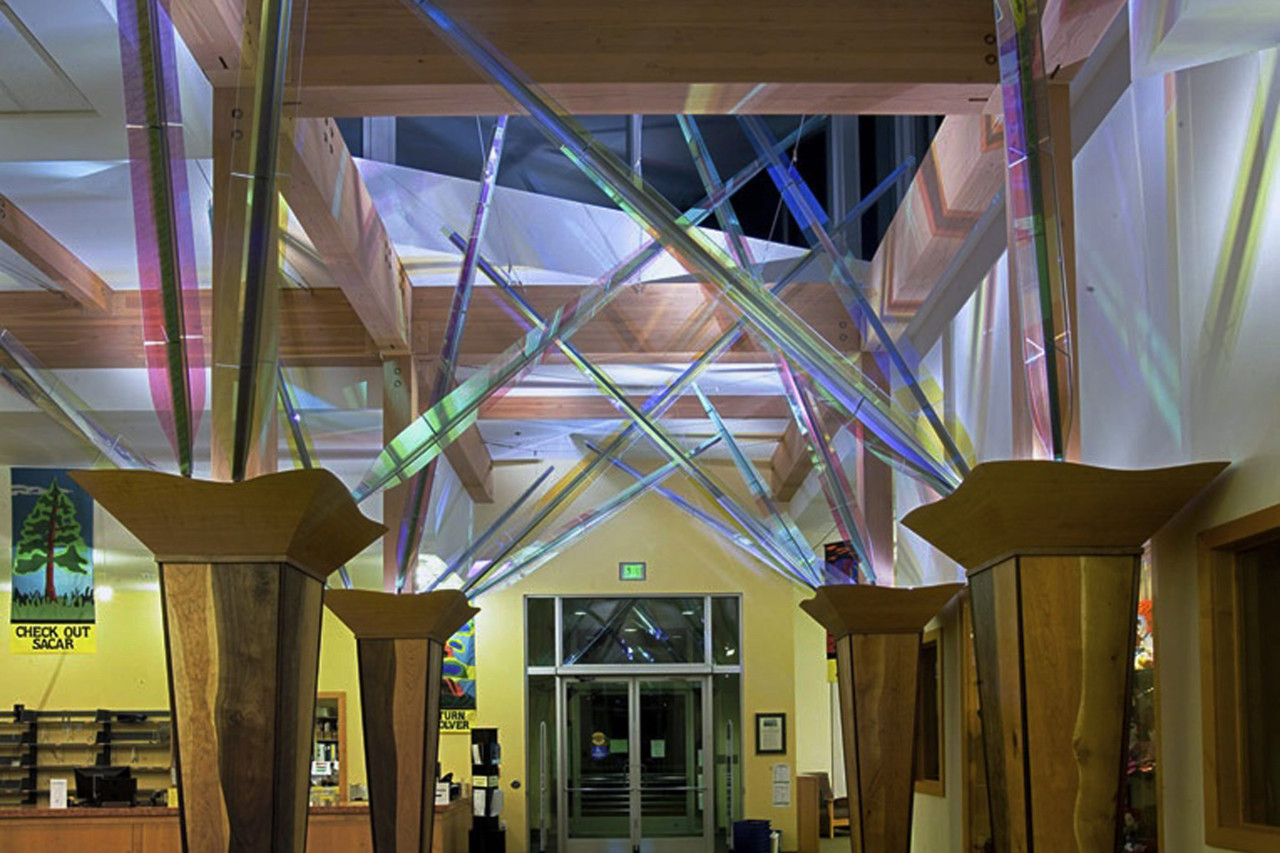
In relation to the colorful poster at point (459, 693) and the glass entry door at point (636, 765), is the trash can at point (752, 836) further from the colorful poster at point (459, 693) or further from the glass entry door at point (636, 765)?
the colorful poster at point (459, 693)

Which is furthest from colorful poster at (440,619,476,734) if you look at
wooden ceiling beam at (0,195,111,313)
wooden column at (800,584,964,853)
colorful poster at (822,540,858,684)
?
wooden ceiling beam at (0,195,111,313)

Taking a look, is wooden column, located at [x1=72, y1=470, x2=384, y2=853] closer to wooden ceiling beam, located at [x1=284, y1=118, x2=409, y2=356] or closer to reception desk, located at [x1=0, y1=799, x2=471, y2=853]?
wooden ceiling beam, located at [x1=284, y1=118, x2=409, y2=356]

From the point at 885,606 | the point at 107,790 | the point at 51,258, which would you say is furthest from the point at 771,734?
the point at 51,258

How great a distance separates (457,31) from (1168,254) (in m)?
2.49

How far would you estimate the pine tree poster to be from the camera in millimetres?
14109

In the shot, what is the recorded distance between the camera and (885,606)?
9039 millimetres

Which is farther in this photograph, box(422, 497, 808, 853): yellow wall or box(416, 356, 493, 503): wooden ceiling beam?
box(422, 497, 808, 853): yellow wall

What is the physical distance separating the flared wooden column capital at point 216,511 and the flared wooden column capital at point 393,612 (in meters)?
4.22

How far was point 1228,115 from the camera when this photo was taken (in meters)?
4.64

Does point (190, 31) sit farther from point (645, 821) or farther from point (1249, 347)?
point (645, 821)

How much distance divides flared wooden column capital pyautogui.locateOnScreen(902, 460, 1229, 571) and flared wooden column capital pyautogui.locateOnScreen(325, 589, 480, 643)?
4688 millimetres

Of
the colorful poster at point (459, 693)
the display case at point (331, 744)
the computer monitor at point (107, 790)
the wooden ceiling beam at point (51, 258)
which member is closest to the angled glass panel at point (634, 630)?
the colorful poster at point (459, 693)

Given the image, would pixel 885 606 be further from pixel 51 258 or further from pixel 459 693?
pixel 459 693

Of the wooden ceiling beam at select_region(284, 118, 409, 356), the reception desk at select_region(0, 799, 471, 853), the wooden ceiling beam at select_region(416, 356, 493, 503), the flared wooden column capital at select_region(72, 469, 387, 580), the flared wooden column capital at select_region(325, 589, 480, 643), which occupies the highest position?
the wooden ceiling beam at select_region(284, 118, 409, 356)
